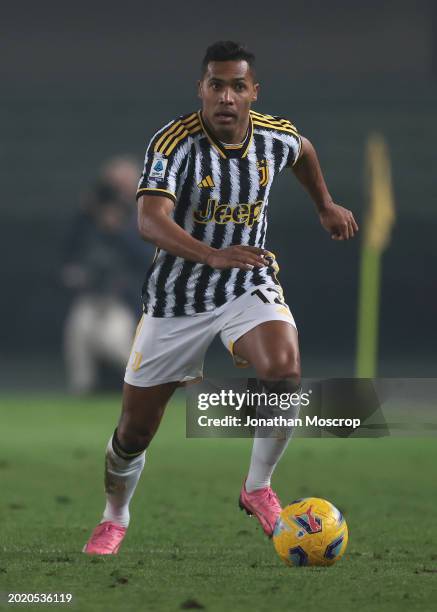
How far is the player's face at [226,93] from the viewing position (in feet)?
20.5

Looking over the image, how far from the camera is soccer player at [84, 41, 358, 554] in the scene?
20.5 ft

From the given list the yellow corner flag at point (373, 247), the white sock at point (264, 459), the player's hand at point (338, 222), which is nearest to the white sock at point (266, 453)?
the white sock at point (264, 459)

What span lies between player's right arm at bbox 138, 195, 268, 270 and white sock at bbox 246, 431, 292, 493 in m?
0.90

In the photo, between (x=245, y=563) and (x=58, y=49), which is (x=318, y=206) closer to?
(x=245, y=563)

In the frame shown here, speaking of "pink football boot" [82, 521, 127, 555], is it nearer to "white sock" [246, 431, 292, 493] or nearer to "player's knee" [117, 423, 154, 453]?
"player's knee" [117, 423, 154, 453]

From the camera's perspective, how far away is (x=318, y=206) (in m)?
6.80

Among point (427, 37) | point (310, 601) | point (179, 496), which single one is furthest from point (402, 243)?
point (310, 601)

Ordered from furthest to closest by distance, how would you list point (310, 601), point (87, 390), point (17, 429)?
point (87, 390) → point (17, 429) → point (310, 601)

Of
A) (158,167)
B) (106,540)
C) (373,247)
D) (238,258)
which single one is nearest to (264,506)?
(106,540)

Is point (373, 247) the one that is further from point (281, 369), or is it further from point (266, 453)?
point (281, 369)

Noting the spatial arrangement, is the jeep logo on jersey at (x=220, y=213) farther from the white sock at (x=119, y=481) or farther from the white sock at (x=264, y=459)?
the white sock at (x=119, y=481)

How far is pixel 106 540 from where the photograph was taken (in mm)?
6434

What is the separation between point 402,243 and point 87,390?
21.0ft

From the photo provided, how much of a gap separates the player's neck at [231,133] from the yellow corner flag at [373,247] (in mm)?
10382
